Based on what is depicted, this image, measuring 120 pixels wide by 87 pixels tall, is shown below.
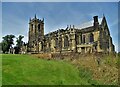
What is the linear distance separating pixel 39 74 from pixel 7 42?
67.3 m

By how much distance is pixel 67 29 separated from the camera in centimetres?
7488

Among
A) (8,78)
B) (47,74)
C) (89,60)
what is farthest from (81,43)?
(8,78)

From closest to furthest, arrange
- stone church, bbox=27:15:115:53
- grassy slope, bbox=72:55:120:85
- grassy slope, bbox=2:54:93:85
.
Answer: grassy slope, bbox=2:54:93:85
grassy slope, bbox=72:55:120:85
stone church, bbox=27:15:115:53

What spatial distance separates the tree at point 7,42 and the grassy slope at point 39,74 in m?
58.9

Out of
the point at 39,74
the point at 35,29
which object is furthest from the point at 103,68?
the point at 35,29

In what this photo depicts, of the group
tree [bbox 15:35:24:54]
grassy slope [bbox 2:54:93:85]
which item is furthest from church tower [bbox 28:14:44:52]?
grassy slope [bbox 2:54:93:85]

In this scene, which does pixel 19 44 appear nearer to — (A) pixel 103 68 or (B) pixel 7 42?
(B) pixel 7 42

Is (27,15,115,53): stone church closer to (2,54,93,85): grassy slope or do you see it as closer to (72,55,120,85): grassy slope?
(72,55,120,85): grassy slope

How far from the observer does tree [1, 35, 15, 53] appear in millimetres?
94500

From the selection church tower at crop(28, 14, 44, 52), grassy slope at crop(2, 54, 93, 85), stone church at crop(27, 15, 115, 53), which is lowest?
grassy slope at crop(2, 54, 93, 85)

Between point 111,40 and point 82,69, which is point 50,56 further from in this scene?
point 111,40

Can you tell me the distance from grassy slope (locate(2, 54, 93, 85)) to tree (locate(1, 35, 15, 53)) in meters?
58.9

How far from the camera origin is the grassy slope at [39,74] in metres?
28.7

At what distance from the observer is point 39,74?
32.5m
